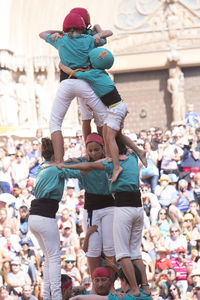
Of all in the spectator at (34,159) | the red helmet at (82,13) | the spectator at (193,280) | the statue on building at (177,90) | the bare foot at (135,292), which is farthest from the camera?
the statue on building at (177,90)

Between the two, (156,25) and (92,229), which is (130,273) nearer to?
→ (92,229)

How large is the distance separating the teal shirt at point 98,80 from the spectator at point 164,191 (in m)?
5.82

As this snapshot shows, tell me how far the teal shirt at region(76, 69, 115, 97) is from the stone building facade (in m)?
13.6

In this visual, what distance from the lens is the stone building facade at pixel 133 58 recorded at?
21.3 meters

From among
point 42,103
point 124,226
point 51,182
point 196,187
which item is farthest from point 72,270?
point 42,103

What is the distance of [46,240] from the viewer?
24.2 ft

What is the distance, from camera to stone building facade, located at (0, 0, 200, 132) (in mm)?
21297

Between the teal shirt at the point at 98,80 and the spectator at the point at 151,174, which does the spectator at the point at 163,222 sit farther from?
the teal shirt at the point at 98,80

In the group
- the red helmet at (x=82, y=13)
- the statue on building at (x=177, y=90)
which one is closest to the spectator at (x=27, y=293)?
the red helmet at (x=82, y=13)

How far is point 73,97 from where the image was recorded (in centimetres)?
766

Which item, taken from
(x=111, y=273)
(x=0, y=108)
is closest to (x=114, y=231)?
(x=111, y=273)

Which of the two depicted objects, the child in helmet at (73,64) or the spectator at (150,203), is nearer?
the child in helmet at (73,64)

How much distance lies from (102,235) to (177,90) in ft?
49.4

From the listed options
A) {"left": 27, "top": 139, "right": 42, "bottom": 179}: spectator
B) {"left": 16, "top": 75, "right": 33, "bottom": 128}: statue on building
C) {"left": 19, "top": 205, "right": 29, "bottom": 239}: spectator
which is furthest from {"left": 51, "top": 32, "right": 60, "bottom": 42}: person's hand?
{"left": 16, "top": 75, "right": 33, "bottom": 128}: statue on building
